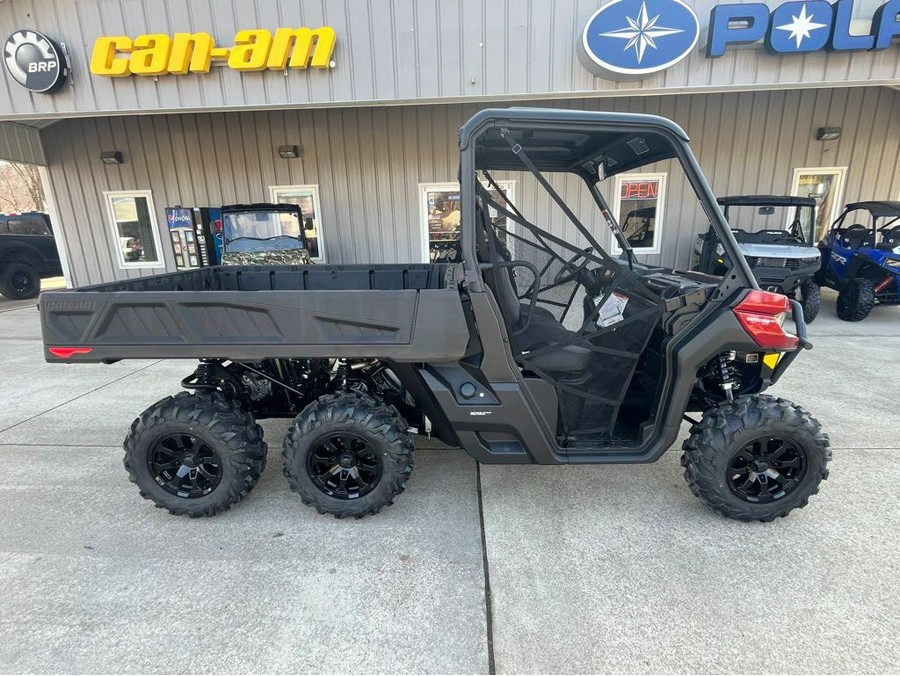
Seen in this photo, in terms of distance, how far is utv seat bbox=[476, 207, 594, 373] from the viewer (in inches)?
93.2

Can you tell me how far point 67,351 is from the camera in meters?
2.17

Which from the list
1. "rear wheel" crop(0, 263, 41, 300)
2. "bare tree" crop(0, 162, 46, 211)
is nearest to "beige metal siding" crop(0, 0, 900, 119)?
"rear wheel" crop(0, 263, 41, 300)

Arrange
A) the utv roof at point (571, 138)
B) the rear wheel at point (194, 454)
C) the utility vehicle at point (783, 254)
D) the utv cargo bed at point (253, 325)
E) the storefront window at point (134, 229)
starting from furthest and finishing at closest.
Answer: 1. the storefront window at point (134, 229)
2. the utility vehicle at point (783, 254)
3. the rear wheel at point (194, 454)
4. the utv cargo bed at point (253, 325)
5. the utv roof at point (571, 138)

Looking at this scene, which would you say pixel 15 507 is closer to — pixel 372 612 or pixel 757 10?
pixel 372 612

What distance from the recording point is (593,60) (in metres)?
5.84

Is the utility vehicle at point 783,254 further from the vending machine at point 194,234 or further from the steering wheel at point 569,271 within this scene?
the vending machine at point 194,234

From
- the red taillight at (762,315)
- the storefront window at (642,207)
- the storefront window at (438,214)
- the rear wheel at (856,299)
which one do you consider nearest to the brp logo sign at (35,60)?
the storefront window at (438,214)

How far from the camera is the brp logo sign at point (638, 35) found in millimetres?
5734

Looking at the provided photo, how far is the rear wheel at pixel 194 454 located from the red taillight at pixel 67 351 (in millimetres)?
408

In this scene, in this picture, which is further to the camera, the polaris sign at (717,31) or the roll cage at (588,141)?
the polaris sign at (717,31)

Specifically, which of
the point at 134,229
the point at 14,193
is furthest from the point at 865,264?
the point at 14,193

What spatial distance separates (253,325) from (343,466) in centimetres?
87

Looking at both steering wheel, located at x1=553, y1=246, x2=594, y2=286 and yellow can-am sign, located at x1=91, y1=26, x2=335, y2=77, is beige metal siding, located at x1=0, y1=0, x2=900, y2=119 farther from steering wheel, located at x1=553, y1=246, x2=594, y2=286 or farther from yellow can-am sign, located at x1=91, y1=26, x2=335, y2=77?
steering wheel, located at x1=553, y1=246, x2=594, y2=286

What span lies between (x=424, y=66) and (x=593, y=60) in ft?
7.44
